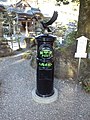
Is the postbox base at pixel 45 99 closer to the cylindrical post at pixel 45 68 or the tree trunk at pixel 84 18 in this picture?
the cylindrical post at pixel 45 68

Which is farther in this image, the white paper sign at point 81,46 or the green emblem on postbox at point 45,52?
the white paper sign at point 81,46

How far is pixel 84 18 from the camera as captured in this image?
561cm

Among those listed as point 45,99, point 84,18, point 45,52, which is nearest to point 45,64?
point 45,52

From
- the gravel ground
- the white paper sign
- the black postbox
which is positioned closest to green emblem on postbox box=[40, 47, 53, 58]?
the black postbox

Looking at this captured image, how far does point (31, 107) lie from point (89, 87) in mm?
1895

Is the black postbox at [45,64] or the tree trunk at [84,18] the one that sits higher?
the tree trunk at [84,18]

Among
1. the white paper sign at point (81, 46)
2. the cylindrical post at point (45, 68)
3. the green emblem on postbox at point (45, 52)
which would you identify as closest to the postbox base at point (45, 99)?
the cylindrical post at point (45, 68)

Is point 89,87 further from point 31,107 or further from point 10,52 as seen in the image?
point 10,52

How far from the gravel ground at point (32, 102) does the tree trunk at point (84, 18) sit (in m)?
1.84

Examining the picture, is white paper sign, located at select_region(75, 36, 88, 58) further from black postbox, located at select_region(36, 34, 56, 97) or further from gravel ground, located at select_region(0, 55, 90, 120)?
gravel ground, located at select_region(0, 55, 90, 120)

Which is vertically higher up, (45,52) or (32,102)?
(45,52)

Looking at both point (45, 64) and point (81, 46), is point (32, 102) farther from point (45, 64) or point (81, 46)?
point (81, 46)

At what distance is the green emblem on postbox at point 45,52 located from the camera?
416cm

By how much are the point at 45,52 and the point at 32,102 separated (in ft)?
4.56
